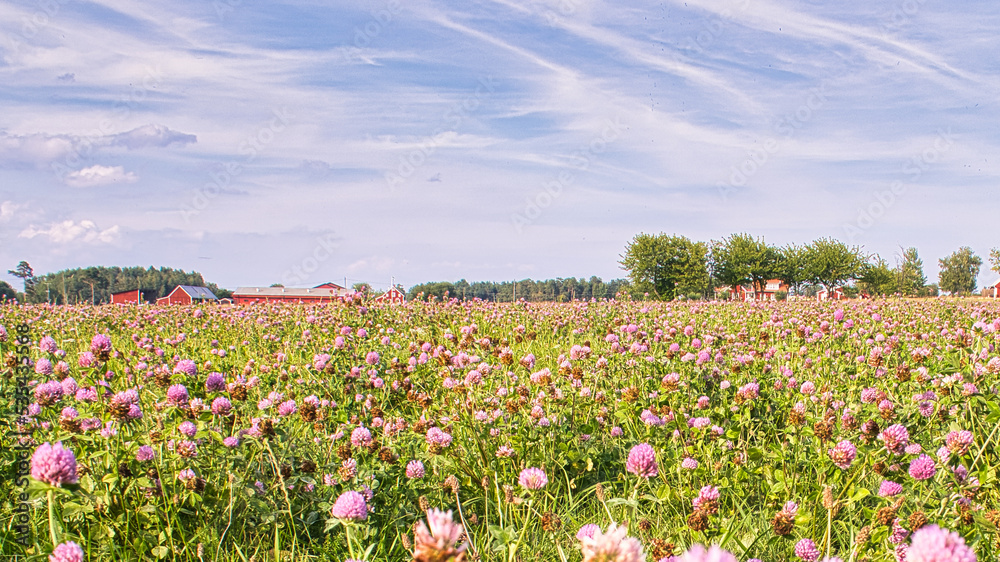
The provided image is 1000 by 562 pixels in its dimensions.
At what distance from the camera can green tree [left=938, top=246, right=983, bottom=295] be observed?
8344 cm

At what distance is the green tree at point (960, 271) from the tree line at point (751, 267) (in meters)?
10.4

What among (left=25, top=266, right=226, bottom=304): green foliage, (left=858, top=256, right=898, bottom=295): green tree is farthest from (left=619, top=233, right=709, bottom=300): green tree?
(left=25, top=266, right=226, bottom=304): green foliage

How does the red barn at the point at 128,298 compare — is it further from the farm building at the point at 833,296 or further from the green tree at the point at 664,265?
the green tree at the point at 664,265

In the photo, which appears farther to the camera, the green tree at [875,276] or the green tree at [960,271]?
the green tree at [960,271]

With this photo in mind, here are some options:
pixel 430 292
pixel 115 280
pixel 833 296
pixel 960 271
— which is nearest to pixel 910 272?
pixel 960 271

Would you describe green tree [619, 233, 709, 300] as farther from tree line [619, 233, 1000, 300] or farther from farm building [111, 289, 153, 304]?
farm building [111, 289, 153, 304]

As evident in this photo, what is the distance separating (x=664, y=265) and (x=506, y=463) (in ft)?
226

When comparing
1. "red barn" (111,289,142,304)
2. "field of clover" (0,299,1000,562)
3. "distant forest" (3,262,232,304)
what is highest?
"distant forest" (3,262,232,304)

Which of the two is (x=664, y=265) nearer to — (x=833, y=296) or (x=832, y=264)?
(x=832, y=264)

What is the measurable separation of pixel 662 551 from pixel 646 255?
2744 inches

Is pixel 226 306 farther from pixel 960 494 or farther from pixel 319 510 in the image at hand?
pixel 960 494

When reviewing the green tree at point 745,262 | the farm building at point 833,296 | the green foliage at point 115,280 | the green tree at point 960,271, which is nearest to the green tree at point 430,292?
the farm building at point 833,296

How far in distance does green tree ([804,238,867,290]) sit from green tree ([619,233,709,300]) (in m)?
13.2

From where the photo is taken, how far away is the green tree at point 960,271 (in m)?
83.4
